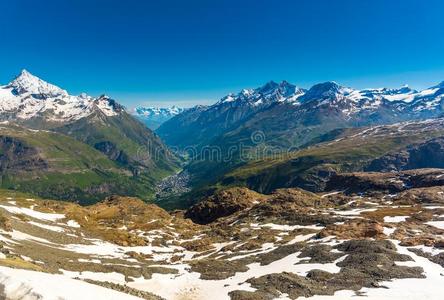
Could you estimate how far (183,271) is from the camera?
63688 millimetres

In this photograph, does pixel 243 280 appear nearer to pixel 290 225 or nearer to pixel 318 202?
pixel 290 225

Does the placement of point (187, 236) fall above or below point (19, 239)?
below

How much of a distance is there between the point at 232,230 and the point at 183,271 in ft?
169

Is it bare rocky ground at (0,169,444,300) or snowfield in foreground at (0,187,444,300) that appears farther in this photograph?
bare rocky ground at (0,169,444,300)

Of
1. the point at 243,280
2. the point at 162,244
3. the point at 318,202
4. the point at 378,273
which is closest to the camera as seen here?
the point at 378,273

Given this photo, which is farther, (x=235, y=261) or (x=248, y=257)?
(x=248, y=257)


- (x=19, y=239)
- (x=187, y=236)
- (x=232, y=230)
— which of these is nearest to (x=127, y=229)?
(x=187, y=236)

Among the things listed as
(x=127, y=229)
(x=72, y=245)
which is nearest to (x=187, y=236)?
(x=127, y=229)

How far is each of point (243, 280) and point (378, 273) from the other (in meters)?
17.8

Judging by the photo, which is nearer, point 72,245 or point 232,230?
point 72,245

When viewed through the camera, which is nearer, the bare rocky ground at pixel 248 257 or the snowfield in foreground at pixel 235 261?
the snowfield in foreground at pixel 235 261

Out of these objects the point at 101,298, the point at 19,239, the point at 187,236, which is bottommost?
the point at 187,236

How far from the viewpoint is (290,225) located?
352 feet

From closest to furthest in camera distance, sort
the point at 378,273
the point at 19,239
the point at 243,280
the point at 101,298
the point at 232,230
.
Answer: the point at 101,298 → the point at 378,273 → the point at 243,280 → the point at 19,239 → the point at 232,230
